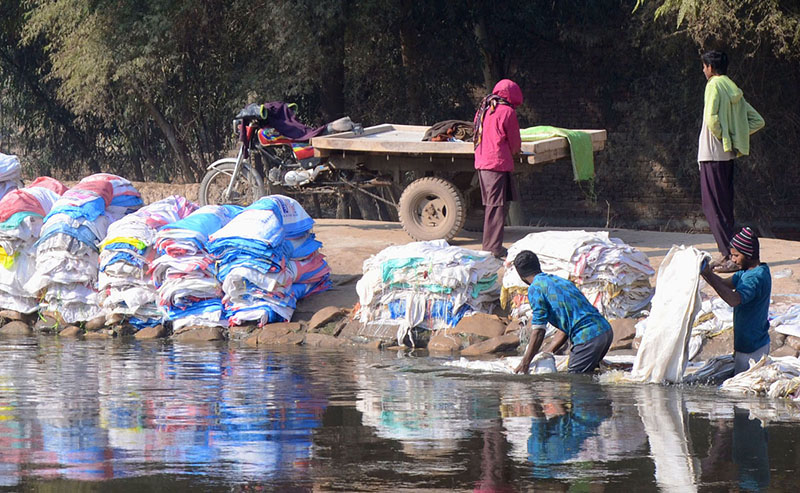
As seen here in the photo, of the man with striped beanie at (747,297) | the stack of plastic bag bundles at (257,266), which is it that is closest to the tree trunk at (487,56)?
the stack of plastic bag bundles at (257,266)

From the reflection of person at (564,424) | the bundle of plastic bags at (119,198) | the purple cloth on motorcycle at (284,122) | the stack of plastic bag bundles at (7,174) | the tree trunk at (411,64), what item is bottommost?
the reflection of person at (564,424)

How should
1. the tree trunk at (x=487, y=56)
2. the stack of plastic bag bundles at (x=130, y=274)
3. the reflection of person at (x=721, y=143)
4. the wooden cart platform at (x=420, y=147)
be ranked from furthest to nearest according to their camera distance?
the tree trunk at (x=487, y=56), the wooden cart platform at (x=420, y=147), the stack of plastic bag bundles at (x=130, y=274), the reflection of person at (x=721, y=143)

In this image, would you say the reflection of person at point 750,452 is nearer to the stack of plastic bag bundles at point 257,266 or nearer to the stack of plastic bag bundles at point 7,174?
the stack of plastic bag bundles at point 257,266

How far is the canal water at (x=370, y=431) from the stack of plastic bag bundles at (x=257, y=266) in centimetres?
190

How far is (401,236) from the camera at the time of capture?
13.3 meters

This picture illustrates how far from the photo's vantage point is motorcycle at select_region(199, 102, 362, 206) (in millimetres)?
13148

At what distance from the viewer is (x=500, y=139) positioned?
11.4 meters

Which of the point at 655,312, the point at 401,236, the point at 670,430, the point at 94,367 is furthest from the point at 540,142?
the point at 670,430

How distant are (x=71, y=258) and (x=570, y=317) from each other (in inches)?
220

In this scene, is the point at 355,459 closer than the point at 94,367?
Yes

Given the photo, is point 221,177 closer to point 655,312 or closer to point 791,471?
point 655,312

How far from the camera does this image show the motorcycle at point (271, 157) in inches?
518

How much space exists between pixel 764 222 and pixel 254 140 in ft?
27.5

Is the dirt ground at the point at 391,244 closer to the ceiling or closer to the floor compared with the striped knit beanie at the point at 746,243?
closer to the floor
